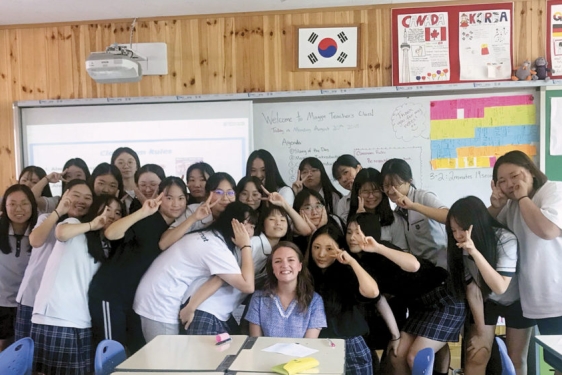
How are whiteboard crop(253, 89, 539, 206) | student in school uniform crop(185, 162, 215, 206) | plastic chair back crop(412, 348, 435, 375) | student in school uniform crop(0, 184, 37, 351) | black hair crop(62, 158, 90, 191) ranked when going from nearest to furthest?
plastic chair back crop(412, 348, 435, 375) → student in school uniform crop(0, 184, 37, 351) → student in school uniform crop(185, 162, 215, 206) → whiteboard crop(253, 89, 539, 206) → black hair crop(62, 158, 90, 191)

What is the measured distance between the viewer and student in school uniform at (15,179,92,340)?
283cm

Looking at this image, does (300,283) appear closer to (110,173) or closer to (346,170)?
(346,170)

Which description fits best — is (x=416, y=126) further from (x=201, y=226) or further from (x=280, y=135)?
(x=201, y=226)

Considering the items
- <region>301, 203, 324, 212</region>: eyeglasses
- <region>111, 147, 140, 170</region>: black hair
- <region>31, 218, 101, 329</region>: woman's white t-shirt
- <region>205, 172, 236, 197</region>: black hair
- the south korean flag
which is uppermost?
the south korean flag

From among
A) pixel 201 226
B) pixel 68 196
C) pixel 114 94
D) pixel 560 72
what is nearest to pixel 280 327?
pixel 201 226

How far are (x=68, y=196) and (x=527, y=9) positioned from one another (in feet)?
11.3

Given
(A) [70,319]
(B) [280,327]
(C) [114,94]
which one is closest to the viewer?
(B) [280,327]

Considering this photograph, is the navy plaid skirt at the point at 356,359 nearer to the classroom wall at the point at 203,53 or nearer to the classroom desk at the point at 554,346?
the classroom desk at the point at 554,346

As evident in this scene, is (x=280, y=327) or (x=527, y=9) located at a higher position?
(x=527, y=9)

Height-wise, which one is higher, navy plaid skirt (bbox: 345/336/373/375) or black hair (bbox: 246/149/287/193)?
black hair (bbox: 246/149/287/193)

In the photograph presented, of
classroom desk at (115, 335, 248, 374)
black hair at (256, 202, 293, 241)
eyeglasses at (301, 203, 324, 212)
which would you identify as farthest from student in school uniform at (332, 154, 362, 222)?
classroom desk at (115, 335, 248, 374)

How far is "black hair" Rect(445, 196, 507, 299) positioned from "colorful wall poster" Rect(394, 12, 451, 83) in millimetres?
1179

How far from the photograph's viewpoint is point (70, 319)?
259cm

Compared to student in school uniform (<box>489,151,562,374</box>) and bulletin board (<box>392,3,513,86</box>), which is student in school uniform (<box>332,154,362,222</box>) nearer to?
bulletin board (<box>392,3,513,86</box>)
